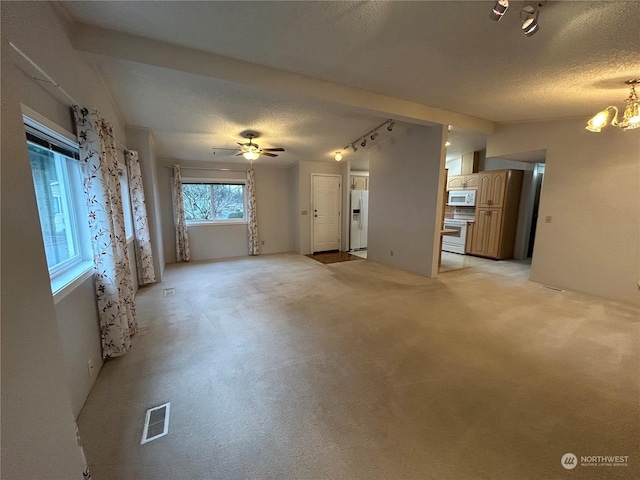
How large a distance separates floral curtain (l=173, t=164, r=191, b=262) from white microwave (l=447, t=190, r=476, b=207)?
6714 millimetres

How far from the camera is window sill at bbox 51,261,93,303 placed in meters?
1.54

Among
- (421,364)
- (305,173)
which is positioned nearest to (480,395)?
(421,364)

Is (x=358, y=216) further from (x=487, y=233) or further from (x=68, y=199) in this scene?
(x=68, y=199)

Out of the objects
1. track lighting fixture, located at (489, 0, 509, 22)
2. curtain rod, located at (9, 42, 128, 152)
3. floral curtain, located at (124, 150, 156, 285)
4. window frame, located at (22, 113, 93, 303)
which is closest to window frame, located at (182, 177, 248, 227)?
floral curtain, located at (124, 150, 156, 285)

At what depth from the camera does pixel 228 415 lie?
5.37 ft

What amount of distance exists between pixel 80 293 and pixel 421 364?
2710 millimetres

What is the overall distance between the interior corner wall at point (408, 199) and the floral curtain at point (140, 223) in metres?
4.29

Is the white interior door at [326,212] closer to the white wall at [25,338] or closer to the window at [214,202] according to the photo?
the window at [214,202]

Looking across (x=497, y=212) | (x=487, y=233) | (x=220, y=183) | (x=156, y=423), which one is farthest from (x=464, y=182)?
(x=156, y=423)

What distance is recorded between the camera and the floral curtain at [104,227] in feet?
6.50

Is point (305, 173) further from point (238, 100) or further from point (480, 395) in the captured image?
point (480, 395)

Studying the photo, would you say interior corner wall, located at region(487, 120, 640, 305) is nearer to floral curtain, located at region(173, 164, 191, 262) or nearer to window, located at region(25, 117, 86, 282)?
window, located at region(25, 117, 86, 282)

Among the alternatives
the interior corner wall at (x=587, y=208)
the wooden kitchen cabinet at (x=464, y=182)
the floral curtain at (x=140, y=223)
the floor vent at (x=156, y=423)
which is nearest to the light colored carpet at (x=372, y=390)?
the floor vent at (x=156, y=423)

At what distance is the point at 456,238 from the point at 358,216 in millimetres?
2634
